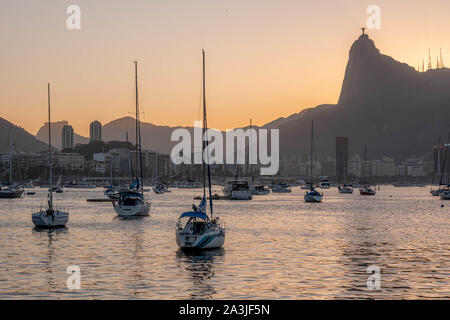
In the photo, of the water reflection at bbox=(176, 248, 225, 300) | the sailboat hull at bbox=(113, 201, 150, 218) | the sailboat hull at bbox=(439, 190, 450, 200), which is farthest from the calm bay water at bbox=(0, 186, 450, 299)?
the sailboat hull at bbox=(439, 190, 450, 200)

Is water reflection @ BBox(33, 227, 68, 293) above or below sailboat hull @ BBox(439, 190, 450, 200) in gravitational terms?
above

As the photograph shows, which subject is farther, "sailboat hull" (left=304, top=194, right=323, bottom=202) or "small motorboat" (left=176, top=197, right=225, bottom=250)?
"sailboat hull" (left=304, top=194, right=323, bottom=202)

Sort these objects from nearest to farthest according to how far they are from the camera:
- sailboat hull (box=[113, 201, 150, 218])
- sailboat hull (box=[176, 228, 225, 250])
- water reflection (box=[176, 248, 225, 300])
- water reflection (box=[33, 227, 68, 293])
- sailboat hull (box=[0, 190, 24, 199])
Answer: water reflection (box=[176, 248, 225, 300]), water reflection (box=[33, 227, 68, 293]), sailboat hull (box=[176, 228, 225, 250]), sailboat hull (box=[113, 201, 150, 218]), sailboat hull (box=[0, 190, 24, 199])

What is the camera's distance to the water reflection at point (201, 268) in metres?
29.9

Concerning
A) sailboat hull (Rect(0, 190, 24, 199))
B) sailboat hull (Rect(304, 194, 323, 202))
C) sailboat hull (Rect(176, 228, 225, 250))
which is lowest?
sailboat hull (Rect(304, 194, 323, 202))

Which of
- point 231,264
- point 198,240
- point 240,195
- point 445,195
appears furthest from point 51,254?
point 445,195

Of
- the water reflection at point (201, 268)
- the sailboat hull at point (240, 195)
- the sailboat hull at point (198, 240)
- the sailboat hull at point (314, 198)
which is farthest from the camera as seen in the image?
the sailboat hull at point (240, 195)

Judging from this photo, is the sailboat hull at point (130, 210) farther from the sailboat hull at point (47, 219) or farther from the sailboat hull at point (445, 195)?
the sailboat hull at point (445, 195)

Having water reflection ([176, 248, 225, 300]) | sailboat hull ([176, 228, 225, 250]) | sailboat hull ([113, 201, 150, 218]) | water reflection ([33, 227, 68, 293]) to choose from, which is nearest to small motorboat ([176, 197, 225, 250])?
sailboat hull ([176, 228, 225, 250])

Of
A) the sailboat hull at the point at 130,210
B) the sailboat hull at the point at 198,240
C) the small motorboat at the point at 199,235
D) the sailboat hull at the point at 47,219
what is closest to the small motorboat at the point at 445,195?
the sailboat hull at the point at 130,210

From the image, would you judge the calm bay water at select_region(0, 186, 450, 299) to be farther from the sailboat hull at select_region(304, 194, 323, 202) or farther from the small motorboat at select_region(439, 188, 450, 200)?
the small motorboat at select_region(439, 188, 450, 200)

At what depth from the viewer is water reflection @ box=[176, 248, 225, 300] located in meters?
29.9

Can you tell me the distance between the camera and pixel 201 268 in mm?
37875

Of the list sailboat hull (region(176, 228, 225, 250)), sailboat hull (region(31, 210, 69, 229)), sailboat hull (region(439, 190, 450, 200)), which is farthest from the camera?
sailboat hull (region(439, 190, 450, 200))
